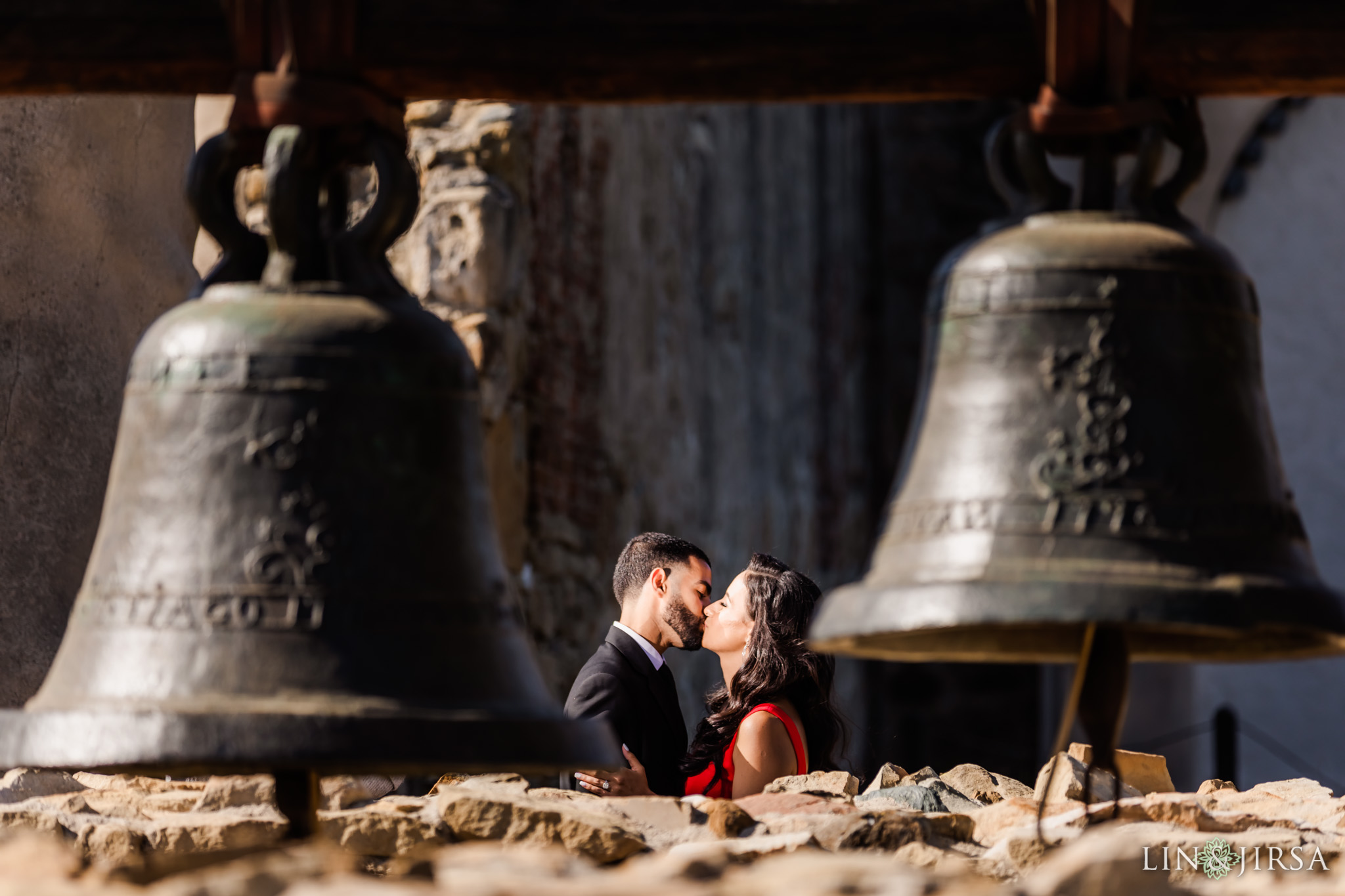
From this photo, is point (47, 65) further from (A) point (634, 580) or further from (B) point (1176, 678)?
(B) point (1176, 678)

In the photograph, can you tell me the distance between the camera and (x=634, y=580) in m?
3.67

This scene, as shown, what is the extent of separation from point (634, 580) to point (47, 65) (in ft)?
6.51

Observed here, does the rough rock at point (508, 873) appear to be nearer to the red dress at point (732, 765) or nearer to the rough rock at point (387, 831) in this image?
the rough rock at point (387, 831)

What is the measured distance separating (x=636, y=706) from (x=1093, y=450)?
1867 mm

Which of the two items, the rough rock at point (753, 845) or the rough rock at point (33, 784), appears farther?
the rough rock at point (33, 784)

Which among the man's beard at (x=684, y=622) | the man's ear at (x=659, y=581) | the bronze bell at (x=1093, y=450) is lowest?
the man's beard at (x=684, y=622)

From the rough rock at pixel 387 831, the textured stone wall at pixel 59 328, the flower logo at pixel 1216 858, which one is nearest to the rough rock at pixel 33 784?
the textured stone wall at pixel 59 328

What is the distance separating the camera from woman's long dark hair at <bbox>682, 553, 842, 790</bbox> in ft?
11.4

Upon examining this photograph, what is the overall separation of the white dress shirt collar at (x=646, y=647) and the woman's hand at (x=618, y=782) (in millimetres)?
292

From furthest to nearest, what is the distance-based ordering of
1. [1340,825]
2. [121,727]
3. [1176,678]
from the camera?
[1176,678], [1340,825], [121,727]


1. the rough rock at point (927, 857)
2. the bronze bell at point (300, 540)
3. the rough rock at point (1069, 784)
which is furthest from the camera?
the rough rock at point (1069, 784)

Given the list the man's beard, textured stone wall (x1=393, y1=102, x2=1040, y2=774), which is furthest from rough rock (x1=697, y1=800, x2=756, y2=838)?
textured stone wall (x1=393, y1=102, x2=1040, y2=774)

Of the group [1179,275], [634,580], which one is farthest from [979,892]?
[634,580]

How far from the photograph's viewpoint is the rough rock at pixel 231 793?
2576mm
